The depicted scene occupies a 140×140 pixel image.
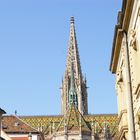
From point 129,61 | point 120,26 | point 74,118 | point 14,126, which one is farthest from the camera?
point 74,118

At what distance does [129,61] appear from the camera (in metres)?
20.7

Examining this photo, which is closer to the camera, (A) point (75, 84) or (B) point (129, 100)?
(B) point (129, 100)

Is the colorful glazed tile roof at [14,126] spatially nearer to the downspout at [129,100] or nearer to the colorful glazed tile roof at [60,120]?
the downspout at [129,100]

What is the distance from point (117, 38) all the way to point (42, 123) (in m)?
86.9

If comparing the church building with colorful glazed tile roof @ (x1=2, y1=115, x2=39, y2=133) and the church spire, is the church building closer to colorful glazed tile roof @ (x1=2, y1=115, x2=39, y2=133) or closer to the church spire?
the church spire

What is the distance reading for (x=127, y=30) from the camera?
68.3ft

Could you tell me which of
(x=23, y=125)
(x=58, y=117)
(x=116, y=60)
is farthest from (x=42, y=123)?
(x=116, y=60)

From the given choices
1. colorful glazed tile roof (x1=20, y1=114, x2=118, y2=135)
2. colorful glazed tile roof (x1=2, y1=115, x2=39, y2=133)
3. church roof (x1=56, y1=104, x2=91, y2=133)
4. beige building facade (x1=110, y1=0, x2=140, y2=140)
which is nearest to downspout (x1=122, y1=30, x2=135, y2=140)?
beige building facade (x1=110, y1=0, x2=140, y2=140)

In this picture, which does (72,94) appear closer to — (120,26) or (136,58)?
(120,26)

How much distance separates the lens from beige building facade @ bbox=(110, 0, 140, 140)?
18.2m

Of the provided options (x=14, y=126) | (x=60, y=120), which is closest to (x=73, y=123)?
(x=60, y=120)

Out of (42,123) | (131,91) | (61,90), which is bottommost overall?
(131,91)

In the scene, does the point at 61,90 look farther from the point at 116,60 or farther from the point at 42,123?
the point at 116,60

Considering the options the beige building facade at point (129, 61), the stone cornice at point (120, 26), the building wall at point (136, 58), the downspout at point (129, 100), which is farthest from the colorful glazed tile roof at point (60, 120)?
the building wall at point (136, 58)
